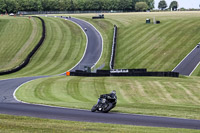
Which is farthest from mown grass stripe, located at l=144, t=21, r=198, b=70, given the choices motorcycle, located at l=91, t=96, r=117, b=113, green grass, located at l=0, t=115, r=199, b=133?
green grass, located at l=0, t=115, r=199, b=133

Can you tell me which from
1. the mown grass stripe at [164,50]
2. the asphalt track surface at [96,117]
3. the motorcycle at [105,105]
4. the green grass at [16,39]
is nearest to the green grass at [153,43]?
the mown grass stripe at [164,50]

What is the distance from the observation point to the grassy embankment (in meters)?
71.0

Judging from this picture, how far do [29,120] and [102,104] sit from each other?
17.6 ft

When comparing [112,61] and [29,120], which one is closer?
[29,120]

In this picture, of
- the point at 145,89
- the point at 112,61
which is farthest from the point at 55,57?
the point at 145,89

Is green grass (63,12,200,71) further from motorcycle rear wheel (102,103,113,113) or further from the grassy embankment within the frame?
motorcycle rear wheel (102,103,113,113)

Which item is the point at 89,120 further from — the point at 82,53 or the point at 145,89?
the point at 82,53

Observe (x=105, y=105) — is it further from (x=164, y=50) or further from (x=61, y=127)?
(x=164, y=50)

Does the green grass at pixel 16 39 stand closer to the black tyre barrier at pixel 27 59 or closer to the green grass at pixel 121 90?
the black tyre barrier at pixel 27 59

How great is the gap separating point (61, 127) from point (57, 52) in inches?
2628

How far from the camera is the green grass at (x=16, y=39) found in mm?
79456

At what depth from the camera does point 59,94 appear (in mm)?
39281

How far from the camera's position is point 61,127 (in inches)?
719

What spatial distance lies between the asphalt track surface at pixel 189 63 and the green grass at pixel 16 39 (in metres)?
31.3
